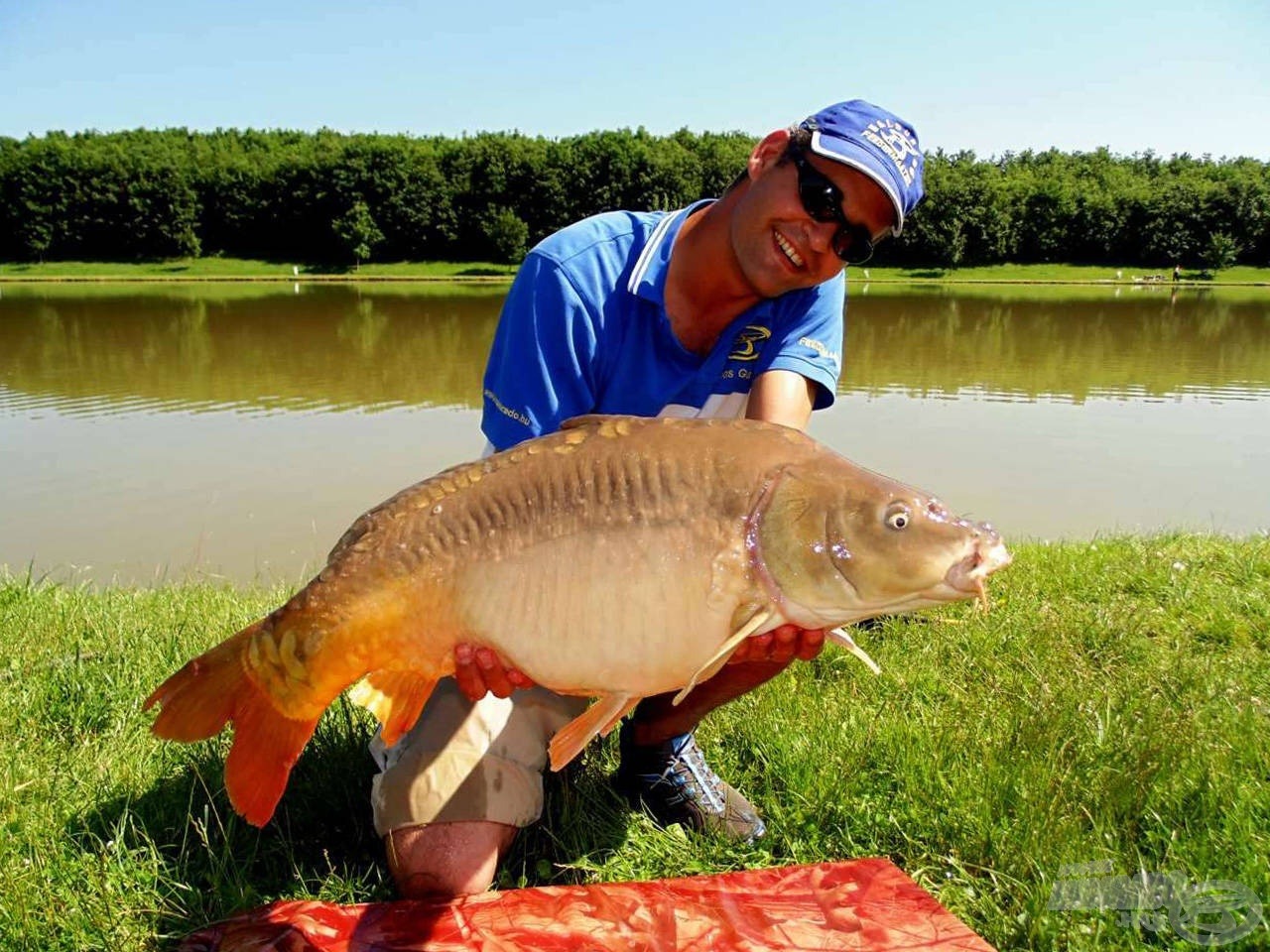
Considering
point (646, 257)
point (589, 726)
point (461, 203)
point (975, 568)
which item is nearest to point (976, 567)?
point (975, 568)

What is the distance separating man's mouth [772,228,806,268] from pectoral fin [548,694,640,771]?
1050 mm

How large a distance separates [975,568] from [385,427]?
7.42 metres

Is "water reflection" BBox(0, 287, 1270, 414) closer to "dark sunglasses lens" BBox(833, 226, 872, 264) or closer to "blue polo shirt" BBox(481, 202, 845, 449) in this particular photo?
"blue polo shirt" BBox(481, 202, 845, 449)

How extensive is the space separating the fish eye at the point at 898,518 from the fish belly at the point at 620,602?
0.22 m

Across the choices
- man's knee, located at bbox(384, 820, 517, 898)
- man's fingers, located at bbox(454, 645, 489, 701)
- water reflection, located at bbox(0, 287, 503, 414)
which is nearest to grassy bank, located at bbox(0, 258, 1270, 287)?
water reflection, located at bbox(0, 287, 503, 414)

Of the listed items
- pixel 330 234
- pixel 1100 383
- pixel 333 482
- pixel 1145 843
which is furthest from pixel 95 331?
pixel 330 234

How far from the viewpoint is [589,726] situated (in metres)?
1.46

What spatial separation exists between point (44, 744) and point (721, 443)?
1630 mm

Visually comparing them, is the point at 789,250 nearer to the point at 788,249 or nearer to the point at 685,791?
the point at 788,249

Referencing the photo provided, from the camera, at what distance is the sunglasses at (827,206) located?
6.51ft

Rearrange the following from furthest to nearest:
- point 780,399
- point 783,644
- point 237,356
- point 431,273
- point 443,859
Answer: point 431,273
point 237,356
point 780,399
point 443,859
point 783,644

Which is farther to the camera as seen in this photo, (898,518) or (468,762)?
(468,762)

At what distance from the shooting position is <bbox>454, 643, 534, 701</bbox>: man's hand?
59.5 inches

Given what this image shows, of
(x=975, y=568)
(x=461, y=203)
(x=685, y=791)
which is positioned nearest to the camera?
(x=975, y=568)
